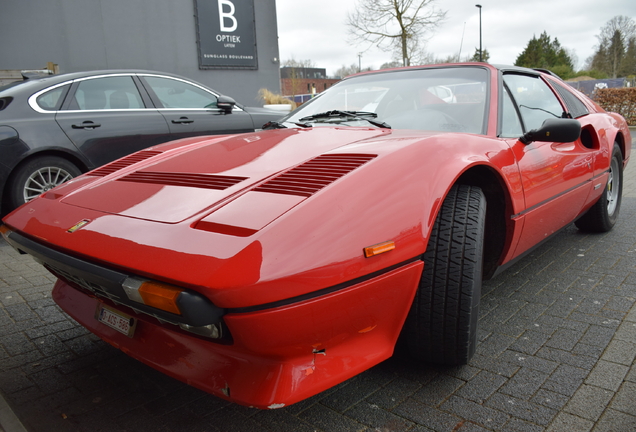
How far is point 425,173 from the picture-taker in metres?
1.68

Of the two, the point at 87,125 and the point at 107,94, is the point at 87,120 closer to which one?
the point at 87,125

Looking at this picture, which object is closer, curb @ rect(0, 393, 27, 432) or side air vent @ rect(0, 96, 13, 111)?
curb @ rect(0, 393, 27, 432)

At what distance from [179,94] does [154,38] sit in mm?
10690

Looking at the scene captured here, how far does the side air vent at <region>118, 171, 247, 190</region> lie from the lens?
175cm

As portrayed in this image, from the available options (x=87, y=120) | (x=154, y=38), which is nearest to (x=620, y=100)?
(x=154, y=38)

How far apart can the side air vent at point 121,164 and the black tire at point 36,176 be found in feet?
7.02

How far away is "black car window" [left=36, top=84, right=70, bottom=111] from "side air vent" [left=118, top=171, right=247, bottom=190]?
2861 millimetres

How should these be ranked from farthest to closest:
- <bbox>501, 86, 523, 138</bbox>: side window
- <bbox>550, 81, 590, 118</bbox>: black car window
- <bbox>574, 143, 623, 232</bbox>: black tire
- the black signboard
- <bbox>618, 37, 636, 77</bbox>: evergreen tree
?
<bbox>618, 37, 636, 77</bbox>: evergreen tree
the black signboard
<bbox>574, 143, 623, 232</bbox>: black tire
<bbox>550, 81, 590, 118</bbox>: black car window
<bbox>501, 86, 523, 138</bbox>: side window

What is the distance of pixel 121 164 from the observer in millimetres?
2342

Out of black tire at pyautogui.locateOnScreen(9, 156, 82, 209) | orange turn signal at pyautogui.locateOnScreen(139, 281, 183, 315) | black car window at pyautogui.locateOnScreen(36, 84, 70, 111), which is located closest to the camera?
orange turn signal at pyautogui.locateOnScreen(139, 281, 183, 315)

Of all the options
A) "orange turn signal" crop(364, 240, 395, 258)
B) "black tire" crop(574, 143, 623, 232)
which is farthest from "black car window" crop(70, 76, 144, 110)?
"black tire" crop(574, 143, 623, 232)

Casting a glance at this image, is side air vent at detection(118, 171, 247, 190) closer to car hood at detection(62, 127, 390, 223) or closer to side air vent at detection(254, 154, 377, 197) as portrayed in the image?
car hood at detection(62, 127, 390, 223)

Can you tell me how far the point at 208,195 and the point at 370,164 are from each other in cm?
59

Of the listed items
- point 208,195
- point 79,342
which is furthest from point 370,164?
point 79,342
